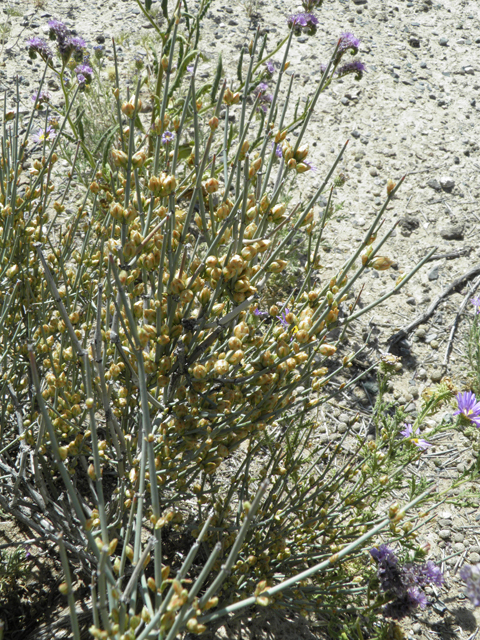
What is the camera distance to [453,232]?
350cm

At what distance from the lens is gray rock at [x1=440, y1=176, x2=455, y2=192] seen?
3801mm

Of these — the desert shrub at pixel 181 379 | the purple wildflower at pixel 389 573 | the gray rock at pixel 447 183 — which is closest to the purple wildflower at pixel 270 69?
the desert shrub at pixel 181 379

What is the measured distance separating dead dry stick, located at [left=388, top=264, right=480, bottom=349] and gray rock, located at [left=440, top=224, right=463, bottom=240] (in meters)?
0.30

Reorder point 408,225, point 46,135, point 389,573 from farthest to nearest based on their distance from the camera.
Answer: point 408,225 < point 46,135 < point 389,573

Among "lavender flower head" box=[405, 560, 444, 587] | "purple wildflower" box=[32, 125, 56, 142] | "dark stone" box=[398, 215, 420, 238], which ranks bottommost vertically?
"lavender flower head" box=[405, 560, 444, 587]

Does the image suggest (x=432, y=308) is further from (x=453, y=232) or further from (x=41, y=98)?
(x=41, y=98)

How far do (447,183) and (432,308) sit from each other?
1.27 metres

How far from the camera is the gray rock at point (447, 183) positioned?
3.80m

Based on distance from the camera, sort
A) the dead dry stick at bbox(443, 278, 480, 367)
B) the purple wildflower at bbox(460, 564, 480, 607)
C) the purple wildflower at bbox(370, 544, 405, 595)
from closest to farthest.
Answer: the purple wildflower at bbox(460, 564, 480, 607)
the purple wildflower at bbox(370, 544, 405, 595)
the dead dry stick at bbox(443, 278, 480, 367)

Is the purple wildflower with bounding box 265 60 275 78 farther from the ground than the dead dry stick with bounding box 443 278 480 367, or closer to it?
farther from the ground

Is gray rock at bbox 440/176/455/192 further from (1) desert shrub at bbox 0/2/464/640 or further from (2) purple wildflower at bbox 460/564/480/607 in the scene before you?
(2) purple wildflower at bbox 460/564/480/607

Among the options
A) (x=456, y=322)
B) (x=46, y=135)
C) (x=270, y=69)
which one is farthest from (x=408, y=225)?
(x=46, y=135)

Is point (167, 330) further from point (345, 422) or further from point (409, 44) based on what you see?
point (409, 44)

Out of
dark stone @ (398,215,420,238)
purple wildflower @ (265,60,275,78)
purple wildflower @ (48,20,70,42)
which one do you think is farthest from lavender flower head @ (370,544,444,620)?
purple wildflower @ (48,20,70,42)
